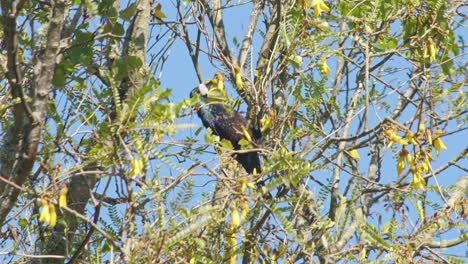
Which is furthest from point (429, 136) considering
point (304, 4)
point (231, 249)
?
point (304, 4)

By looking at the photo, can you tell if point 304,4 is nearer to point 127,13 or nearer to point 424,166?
point 127,13

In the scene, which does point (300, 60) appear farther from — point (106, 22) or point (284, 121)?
point (106, 22)

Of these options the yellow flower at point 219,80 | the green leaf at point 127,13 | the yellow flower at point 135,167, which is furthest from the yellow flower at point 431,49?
the yellow flower at point 135,167

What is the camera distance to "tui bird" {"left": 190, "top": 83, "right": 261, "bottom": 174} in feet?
14.4

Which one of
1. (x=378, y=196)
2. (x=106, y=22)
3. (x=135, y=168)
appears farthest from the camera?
(x=378, y=196)

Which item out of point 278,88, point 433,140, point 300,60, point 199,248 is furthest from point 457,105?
point 199,248

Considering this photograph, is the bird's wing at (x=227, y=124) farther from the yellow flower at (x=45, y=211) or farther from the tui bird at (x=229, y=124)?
the yellow flower at (x=45, y=211)

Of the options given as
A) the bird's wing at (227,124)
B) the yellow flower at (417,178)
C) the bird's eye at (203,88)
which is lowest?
the yellow flower at (417,178)

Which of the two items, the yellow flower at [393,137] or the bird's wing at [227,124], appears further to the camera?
the bird's wing at [227,124]

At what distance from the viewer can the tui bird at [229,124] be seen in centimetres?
439

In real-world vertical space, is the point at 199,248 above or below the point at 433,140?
below

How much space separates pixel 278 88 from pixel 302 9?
1.71 ft

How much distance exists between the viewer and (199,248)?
9.38 ft

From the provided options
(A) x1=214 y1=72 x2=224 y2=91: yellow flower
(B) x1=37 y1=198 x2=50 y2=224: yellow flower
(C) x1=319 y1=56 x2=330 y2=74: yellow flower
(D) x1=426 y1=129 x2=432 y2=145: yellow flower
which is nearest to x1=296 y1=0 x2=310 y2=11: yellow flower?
(C) x1=319 y1=56 x2=330 y2=74: yellow flower
